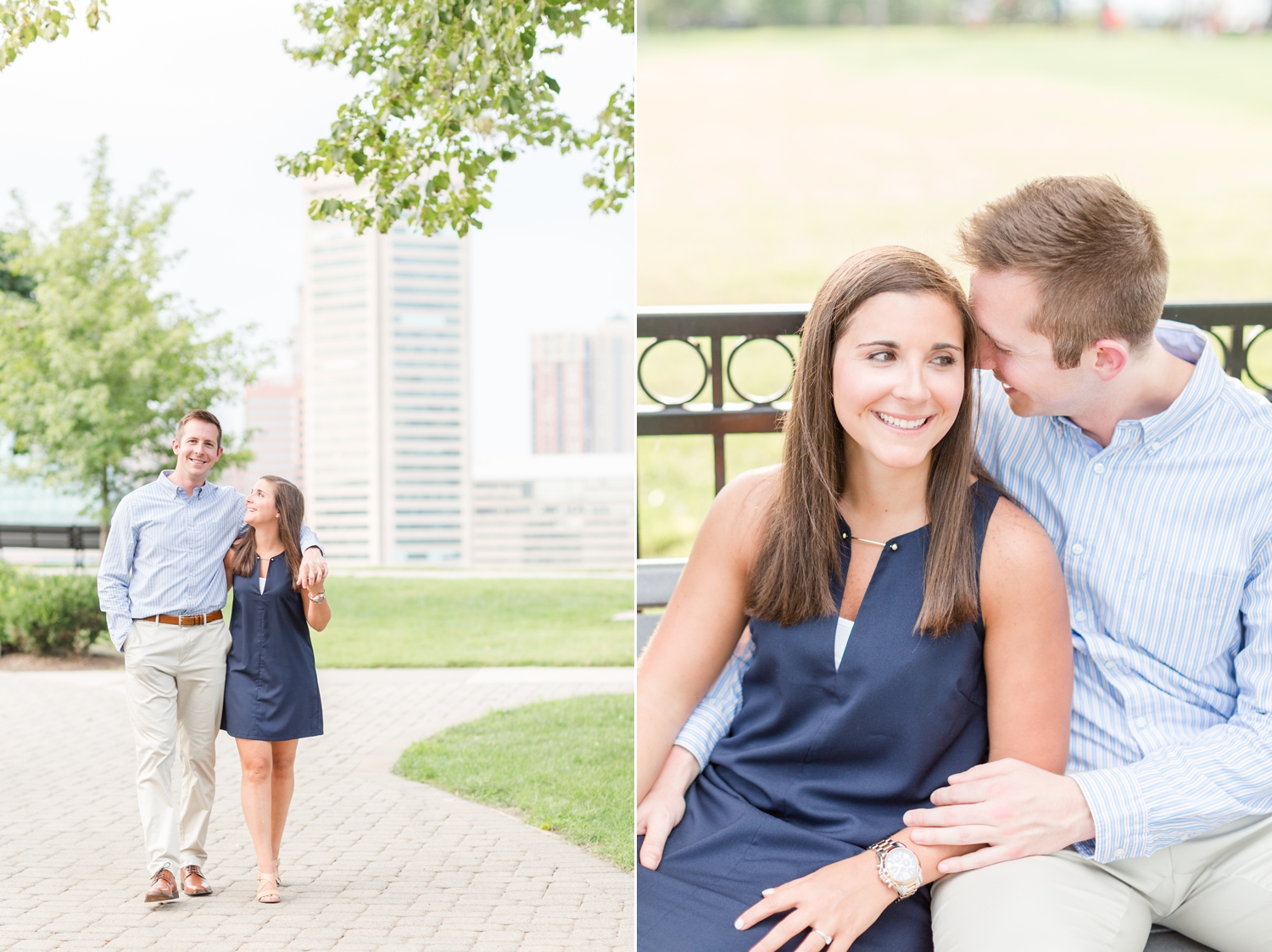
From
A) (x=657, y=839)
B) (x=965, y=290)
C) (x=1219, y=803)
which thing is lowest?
(x=657, y=839)

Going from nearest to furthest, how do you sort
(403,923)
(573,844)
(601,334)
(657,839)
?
(657,839)
(403,923)
(573,844)
(601,334)

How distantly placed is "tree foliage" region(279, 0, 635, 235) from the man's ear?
236 cm

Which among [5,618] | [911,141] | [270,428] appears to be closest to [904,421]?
[5,618]

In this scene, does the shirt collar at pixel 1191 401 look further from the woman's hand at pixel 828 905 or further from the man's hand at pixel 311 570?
the man's hand at pixel 311 570

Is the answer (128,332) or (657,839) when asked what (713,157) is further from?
(657,839)

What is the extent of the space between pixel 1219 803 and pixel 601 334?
638 inches

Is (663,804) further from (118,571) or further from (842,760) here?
(118,571)

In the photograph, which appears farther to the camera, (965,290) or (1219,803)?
(965,290)

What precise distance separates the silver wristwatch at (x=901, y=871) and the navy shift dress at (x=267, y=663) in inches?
86.7

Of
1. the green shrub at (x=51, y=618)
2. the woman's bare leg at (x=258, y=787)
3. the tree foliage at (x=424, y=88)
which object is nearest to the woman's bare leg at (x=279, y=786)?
the woman's bare leg at (x=258, y=787)

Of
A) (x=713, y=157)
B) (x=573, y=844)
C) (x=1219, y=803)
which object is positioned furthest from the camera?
(x=713, y=157)

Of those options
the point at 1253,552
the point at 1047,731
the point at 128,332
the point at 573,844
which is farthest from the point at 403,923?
the point at 128,332

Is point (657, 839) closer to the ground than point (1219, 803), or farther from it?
closer to the ground

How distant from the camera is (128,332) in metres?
5.70
